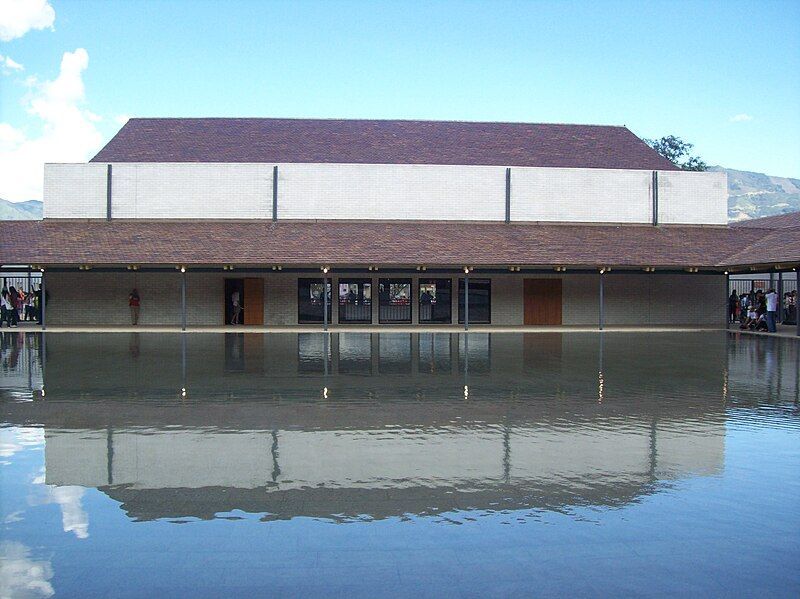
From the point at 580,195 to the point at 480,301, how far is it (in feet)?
19.3

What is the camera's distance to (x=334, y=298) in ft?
96.8

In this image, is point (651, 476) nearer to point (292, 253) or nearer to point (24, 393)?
point (24, 393)

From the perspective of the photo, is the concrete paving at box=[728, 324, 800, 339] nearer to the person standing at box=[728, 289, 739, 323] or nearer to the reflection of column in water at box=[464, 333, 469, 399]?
the person standing at box=[728, 289, 739, 323]

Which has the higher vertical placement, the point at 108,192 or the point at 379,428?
the point at 108,192

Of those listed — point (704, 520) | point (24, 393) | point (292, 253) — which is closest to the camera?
point (704, 520)

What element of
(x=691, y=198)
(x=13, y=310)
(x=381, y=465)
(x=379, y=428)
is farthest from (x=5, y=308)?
(x=691, y=198)

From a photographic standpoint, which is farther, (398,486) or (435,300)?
(435,300)

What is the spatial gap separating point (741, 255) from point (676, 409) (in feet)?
64.3

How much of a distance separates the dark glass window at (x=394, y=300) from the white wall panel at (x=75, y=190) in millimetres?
11095

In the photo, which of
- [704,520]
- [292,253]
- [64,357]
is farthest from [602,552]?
[292,253]

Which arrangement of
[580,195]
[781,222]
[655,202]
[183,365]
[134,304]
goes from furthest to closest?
[781,222], [655,202], [580,195], [134,304], [183,365]

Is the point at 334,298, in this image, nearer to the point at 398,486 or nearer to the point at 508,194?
the point at 508,194

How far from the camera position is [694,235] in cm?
3036

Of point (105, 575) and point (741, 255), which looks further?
point (741, 255)
